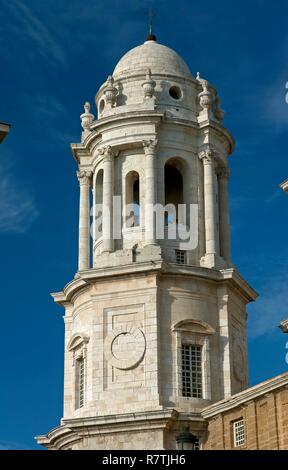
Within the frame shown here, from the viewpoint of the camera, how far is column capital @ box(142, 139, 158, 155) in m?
64.2

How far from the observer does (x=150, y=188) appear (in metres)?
63.5

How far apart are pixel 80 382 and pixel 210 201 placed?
11.5 meters

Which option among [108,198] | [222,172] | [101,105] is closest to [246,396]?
[108,198]

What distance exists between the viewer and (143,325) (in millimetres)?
60469

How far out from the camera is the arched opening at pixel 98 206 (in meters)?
65.6

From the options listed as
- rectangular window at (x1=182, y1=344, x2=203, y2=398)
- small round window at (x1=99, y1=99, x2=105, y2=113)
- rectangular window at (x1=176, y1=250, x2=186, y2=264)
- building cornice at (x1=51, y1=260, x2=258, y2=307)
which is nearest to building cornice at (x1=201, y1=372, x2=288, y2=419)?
rectangular window at (x1=182, y1=344, x2=203, y2=398)

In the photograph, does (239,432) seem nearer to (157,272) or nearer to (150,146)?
(157,272)

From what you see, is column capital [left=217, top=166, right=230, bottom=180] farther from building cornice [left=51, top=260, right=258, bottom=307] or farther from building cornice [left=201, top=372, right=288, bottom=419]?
building cornice [left=201, top=372, right=288, bottom=419]

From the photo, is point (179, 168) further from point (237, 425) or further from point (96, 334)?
point (237, 425)

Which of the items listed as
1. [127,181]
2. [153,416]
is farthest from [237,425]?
[127,181]

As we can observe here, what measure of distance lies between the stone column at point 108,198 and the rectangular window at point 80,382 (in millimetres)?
5965

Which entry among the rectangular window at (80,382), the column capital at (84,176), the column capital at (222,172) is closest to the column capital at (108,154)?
the column capital at (84,176)

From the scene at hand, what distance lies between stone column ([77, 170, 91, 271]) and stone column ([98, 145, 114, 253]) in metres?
2.48
